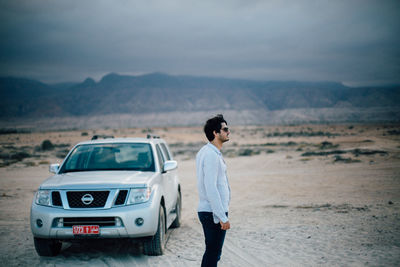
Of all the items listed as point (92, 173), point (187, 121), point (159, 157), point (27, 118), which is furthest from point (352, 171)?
point (27, 118)

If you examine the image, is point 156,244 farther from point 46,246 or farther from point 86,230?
point 46,246

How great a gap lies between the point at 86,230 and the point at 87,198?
17.8 inches

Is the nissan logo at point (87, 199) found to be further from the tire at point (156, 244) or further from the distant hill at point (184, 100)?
the distant hill at point (184, 100)

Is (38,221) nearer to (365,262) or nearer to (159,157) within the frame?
(159,157)

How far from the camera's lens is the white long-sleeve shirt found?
12.1 ft

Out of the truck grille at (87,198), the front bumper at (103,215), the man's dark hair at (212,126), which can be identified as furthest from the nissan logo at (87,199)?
the man's dark hair at (212,126)

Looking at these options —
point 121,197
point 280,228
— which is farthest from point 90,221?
point 280,228

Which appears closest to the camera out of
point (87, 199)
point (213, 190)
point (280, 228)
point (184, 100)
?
point (213, 190)

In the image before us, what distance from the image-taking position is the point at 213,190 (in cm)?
369

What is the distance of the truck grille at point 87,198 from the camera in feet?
17.9

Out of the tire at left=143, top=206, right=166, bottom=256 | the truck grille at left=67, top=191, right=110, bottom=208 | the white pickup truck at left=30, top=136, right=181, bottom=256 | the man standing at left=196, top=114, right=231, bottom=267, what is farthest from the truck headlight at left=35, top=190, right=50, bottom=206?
the man standing at left=196, top=114, right=231, bottom=267

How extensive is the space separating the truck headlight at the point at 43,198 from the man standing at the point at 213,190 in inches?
112

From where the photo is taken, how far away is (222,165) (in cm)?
382

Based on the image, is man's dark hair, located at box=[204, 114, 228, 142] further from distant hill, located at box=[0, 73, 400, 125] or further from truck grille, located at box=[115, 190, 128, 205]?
distant hill, located at box=[0, 73, 400, 125]
